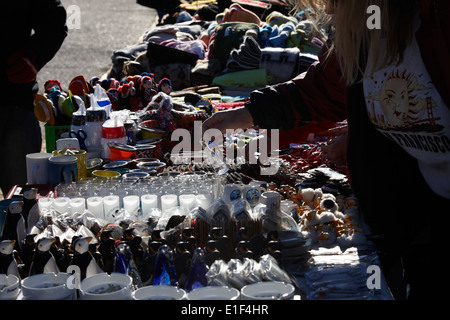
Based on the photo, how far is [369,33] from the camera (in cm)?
155

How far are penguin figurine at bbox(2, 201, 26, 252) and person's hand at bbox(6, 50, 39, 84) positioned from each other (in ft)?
5.04

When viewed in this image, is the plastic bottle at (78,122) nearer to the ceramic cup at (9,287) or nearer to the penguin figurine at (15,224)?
the penguin figurine at (15,224)

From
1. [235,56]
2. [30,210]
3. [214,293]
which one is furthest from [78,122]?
[235,56]

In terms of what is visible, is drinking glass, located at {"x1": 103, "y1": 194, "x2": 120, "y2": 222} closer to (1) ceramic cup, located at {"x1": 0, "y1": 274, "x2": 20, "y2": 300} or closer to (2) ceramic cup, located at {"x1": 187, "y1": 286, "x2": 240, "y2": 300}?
(1) ceramic cup, located at {"x1": 0, "y1": 274, "x2": 20, "y2": 300}

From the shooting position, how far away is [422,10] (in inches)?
56.5

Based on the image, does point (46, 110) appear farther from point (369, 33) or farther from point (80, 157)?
point (369, 33)

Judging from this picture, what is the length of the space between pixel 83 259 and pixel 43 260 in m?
0.09

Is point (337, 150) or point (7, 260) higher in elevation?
point (337, 150)

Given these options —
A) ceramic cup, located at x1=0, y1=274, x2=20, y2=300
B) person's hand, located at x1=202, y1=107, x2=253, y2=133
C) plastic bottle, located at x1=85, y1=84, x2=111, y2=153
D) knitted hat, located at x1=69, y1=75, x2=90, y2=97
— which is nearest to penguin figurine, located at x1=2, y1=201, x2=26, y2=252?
ceramic cup, located at x1=0, y1=274, x2=20, y2=300

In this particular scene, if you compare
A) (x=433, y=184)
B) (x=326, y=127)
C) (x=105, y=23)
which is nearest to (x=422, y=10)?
(x=433, y=184)

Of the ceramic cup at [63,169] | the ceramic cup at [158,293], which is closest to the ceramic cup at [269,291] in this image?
the ceramic cup at [158,293]

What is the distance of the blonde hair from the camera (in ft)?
4.83

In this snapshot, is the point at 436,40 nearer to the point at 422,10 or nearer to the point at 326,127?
the point at 422,10

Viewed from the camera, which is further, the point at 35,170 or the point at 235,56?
the point at 235,56
